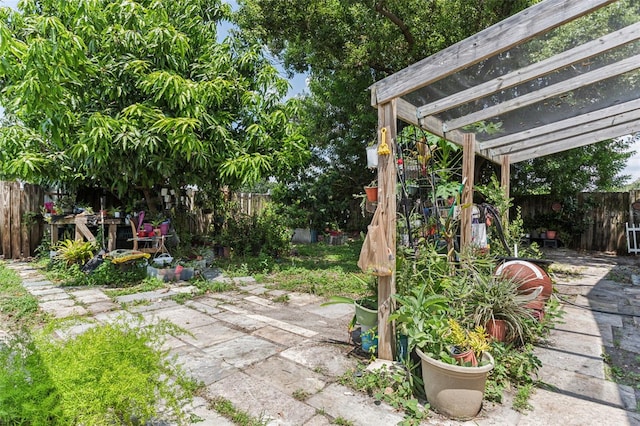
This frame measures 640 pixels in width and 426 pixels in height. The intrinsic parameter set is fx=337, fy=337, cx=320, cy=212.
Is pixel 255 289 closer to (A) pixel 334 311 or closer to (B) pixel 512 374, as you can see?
(A) pixel 334 311

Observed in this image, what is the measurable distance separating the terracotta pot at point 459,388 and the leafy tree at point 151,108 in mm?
3828

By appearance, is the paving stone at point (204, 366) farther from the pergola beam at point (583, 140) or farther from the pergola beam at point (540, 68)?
the pergola beam at point (583, 140)

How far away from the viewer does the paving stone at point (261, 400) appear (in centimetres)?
179

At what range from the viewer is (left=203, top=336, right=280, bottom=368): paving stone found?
2442mm

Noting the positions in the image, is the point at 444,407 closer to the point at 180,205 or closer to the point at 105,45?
the point at 105,45

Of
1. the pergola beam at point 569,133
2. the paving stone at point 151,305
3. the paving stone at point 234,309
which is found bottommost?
the paving stone at point 234,309

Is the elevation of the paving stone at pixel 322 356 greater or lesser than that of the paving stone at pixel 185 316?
lesser

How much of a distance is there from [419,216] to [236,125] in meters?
3.70

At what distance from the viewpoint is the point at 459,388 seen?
179 centimetres

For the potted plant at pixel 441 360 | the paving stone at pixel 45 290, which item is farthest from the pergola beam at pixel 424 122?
the paving stone at pixel 45 290

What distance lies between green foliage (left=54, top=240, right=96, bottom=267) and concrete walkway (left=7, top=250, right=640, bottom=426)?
1.66 ft

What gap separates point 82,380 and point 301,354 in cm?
159

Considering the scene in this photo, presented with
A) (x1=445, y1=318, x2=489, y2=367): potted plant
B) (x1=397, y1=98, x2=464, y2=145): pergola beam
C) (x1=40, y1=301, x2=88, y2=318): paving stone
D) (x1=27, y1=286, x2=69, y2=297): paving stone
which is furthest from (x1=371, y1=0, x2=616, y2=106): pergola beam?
(x1=27, y1=286, x2=69, y2=297): paving stone

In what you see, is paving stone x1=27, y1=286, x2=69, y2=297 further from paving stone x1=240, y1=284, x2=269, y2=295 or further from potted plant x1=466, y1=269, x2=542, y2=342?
potted plant x1=466, y1=269, x2=542, y2=342
